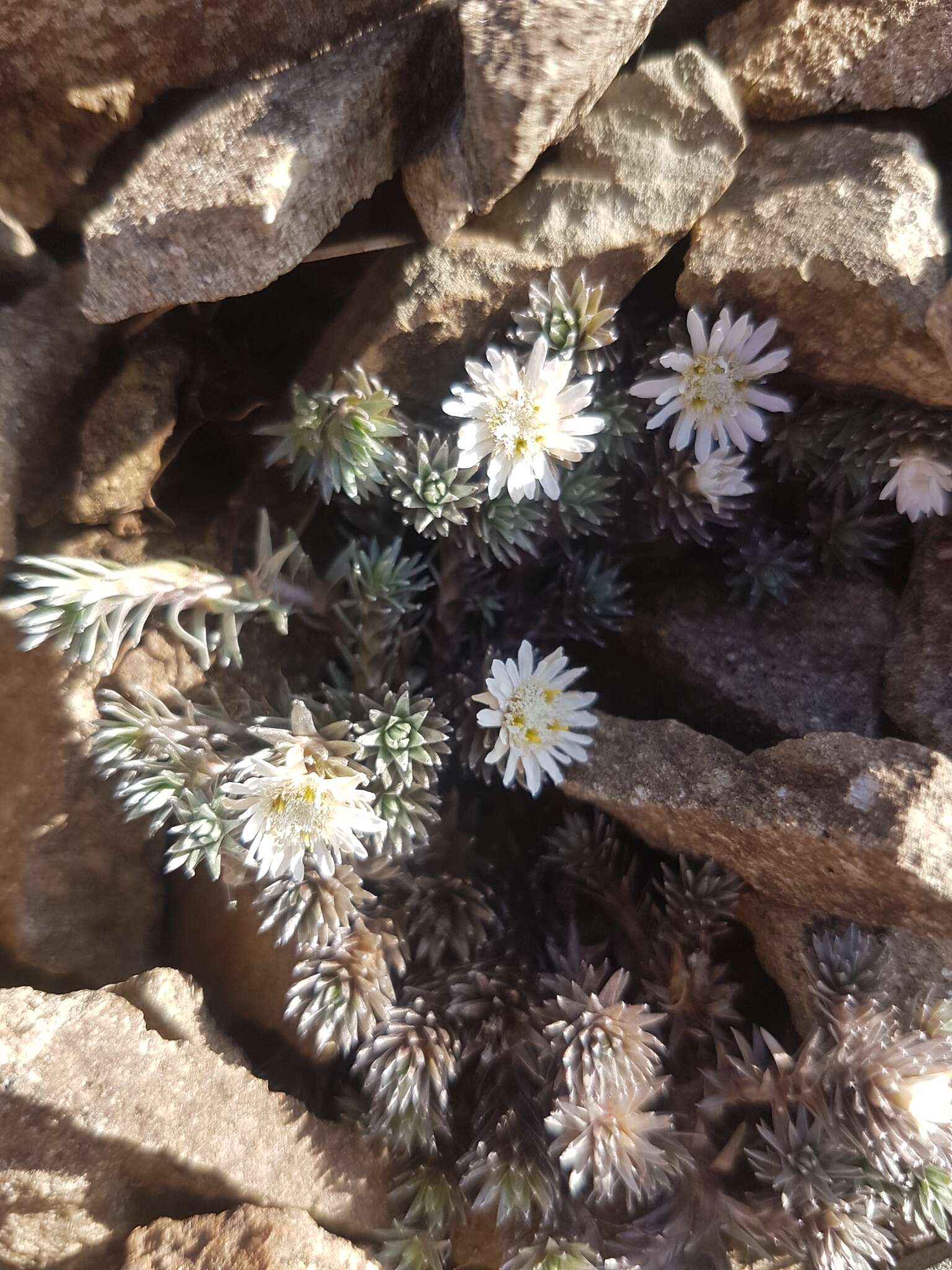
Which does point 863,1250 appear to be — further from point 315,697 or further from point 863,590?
point 315,697

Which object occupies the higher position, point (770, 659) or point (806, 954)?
point (770, 659)

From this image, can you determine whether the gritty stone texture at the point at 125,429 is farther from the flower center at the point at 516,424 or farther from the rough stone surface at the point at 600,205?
the flower center at the point at 516,424

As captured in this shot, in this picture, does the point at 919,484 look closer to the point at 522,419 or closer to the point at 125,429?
the point at 522,419

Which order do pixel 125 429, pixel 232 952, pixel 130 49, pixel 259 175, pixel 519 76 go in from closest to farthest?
1. pixel 519 76
2. pixel 259 175
3. pixel 130 49
4. pixel 125 429
5. pixel 232 952

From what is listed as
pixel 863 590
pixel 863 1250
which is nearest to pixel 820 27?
pixel 863 590

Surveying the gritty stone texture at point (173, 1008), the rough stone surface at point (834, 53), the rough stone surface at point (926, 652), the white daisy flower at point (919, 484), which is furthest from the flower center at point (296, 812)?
the rough stone surface at point (834, 53)

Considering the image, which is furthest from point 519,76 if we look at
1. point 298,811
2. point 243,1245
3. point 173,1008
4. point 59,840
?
point 243,1245

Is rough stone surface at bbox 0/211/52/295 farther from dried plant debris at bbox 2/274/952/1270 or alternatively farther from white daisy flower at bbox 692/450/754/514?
white daisy flower at bbox 692/450/754/514
